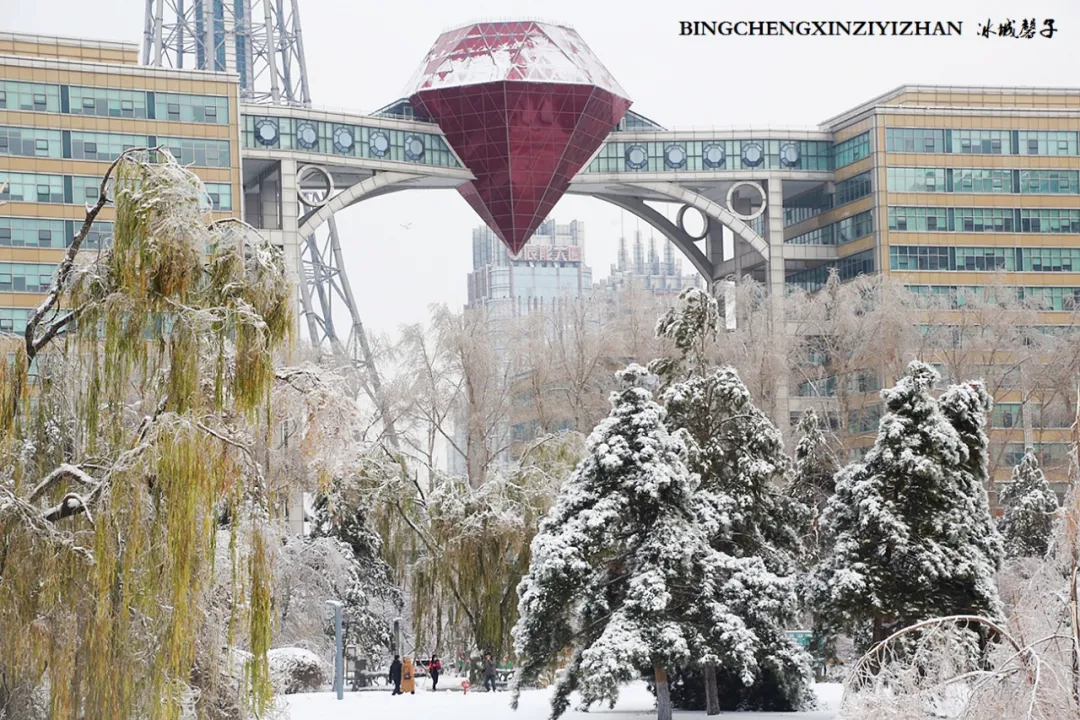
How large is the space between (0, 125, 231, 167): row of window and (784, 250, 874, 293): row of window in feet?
104

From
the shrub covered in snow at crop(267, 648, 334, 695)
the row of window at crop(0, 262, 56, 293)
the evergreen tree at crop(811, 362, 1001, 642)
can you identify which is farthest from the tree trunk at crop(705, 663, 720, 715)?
the row of window at crop(0, 262, 56, 293)

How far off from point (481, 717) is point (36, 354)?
783 inches

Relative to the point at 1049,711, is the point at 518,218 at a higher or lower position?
higher

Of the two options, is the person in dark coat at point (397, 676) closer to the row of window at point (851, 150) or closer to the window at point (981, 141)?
the row of window at point (851, 150)

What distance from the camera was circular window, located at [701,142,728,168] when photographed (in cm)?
9356

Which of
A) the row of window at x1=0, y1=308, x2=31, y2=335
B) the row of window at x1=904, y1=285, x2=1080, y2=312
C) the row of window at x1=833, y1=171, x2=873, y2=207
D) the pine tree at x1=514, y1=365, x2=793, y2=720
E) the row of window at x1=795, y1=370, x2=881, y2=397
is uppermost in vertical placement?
the row of window at x1=833, y1=171, x2=873, y2=207

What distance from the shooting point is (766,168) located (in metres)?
94.2

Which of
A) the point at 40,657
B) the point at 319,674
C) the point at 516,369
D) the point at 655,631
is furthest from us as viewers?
the point at 516,369

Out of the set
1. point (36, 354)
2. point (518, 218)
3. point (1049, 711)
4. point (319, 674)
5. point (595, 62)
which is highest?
point (595, 62)

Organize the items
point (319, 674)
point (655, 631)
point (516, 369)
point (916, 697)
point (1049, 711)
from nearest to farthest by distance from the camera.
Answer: point (1049, 711), point (916, 697), point (655, 631), point (319, 674), point (516, 369)

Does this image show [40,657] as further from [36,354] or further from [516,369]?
[516,369]

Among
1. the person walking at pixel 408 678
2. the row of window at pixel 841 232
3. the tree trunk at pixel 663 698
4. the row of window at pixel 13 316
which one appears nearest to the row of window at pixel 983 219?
the row of window at pixel 841 232

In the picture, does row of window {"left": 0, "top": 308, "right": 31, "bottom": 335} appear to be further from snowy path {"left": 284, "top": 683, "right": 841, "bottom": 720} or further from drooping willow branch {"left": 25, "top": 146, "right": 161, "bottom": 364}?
drooping willow branch {"left": 25, "top": 146, "right": 161, "bottom": 364}

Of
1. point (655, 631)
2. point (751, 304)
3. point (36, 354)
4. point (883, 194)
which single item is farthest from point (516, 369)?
point (36, 354)
